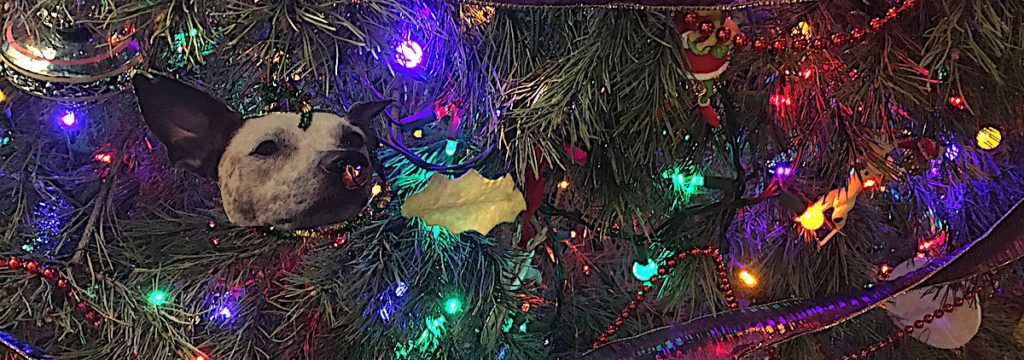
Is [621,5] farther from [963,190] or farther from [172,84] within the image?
[963,190]

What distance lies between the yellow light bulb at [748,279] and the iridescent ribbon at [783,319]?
0.60 ft

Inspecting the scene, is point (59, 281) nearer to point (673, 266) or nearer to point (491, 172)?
point (491, 172)

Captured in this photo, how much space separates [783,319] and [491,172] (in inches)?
10.7

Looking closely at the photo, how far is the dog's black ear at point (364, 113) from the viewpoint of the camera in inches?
18.6

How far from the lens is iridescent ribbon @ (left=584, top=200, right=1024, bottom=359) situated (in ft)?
1.64

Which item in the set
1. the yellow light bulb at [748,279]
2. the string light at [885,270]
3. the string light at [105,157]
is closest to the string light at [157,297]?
the string light at [105,157]

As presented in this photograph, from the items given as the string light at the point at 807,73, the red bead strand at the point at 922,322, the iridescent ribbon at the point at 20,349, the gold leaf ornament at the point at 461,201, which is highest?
the string light at the point at 807,73

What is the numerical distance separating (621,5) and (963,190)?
1.80 feet

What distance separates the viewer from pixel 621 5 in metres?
0.39

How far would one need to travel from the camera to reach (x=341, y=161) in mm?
457

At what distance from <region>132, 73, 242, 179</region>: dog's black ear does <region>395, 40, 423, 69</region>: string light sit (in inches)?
5.2

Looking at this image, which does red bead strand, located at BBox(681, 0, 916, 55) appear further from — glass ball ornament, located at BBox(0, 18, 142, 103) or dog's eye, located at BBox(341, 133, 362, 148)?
glass ball ornament, located at BBox(0, 18, 142, 103)

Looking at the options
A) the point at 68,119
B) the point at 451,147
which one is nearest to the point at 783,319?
the point at 451,147

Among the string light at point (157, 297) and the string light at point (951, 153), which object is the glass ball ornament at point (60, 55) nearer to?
the string light at point (157, 297)
